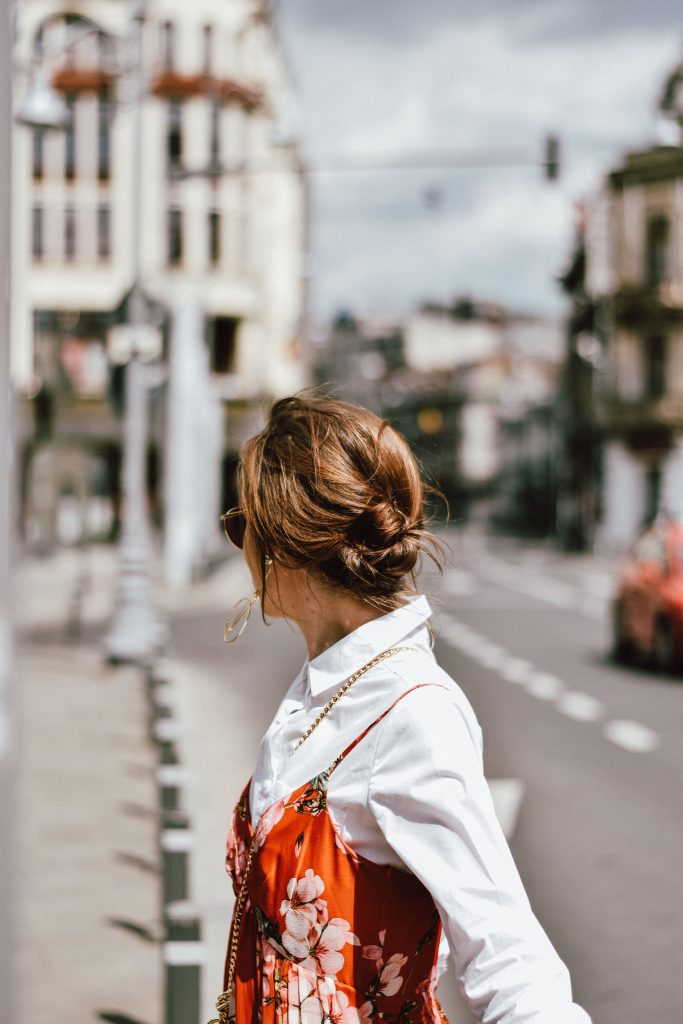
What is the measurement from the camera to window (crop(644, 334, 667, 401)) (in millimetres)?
50938

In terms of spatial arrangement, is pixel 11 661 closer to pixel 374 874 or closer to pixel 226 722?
pixel 374 874

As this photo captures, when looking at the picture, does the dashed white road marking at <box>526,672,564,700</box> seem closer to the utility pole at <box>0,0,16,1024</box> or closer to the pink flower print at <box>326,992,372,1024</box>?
the pink flower print at <box>326,992,372,1024</box>

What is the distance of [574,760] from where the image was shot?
9.58 meters

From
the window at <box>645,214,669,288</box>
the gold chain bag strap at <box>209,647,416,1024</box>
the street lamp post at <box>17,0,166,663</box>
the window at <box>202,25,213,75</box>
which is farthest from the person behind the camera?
the window at <box>645,214,669,288</box>

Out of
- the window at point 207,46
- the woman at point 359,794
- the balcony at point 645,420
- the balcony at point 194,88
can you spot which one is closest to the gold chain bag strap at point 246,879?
the woman at point 359,794

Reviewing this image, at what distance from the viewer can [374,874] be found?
1855mm

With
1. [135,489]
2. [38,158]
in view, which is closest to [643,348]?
[38,158]

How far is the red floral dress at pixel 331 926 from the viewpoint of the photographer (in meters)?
1.85

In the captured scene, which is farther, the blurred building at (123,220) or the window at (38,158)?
the window at (38,158)

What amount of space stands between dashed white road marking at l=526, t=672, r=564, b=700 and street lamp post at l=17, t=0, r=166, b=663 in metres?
3.71

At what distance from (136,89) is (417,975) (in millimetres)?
15346

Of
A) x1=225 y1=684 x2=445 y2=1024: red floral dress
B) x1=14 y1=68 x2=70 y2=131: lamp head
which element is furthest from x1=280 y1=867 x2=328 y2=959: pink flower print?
x1=14 y1=68 x2=70 y2=131: lamp head

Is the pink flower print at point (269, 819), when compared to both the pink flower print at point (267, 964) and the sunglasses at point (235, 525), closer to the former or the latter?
the pink flower print at point (267, 964)

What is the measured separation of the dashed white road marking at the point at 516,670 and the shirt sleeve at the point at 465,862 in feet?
40.6
